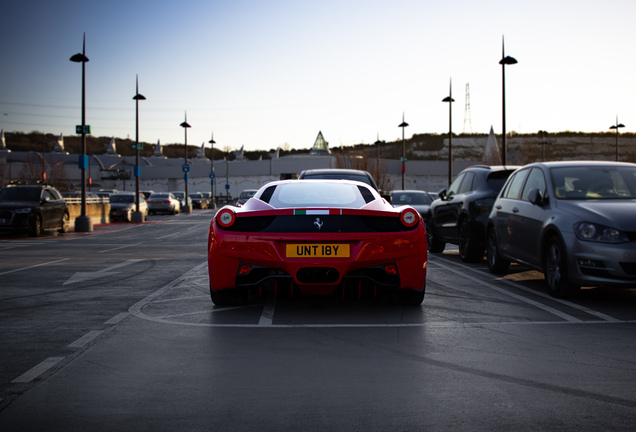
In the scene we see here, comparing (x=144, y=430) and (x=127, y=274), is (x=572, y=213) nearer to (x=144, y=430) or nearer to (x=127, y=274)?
(x=144, y=430)

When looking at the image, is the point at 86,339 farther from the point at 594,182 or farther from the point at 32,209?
the point at 32,209

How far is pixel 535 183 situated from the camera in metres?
9.09

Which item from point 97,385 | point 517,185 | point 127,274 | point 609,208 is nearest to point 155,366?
point 97,385

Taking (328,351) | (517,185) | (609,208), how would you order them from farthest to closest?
(517,185) < (609,208) < (328,351)

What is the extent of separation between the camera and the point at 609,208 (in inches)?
297

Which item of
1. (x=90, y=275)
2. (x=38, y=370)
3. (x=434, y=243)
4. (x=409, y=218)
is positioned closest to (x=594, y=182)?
(x=409, y=218)

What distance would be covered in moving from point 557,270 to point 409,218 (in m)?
2.25

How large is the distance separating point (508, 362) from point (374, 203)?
8.83 ft

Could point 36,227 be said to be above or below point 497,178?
below

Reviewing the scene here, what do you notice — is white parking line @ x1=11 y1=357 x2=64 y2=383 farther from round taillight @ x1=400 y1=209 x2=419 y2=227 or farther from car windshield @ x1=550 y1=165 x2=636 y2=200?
car windshield @ x1=550 y1=165 x2=636 y2=200

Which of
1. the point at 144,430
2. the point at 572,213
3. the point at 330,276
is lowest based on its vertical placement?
the point at 144,430

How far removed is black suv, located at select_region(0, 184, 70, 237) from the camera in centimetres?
2066

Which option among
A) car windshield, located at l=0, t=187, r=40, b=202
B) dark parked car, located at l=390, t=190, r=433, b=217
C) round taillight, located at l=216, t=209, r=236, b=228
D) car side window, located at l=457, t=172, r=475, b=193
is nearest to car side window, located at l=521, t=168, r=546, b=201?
car side window, located at l=457, t=172, r=475, b=193

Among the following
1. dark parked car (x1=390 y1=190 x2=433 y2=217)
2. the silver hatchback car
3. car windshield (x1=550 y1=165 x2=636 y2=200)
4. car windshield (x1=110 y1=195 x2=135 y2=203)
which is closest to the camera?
the silver hatchback car
